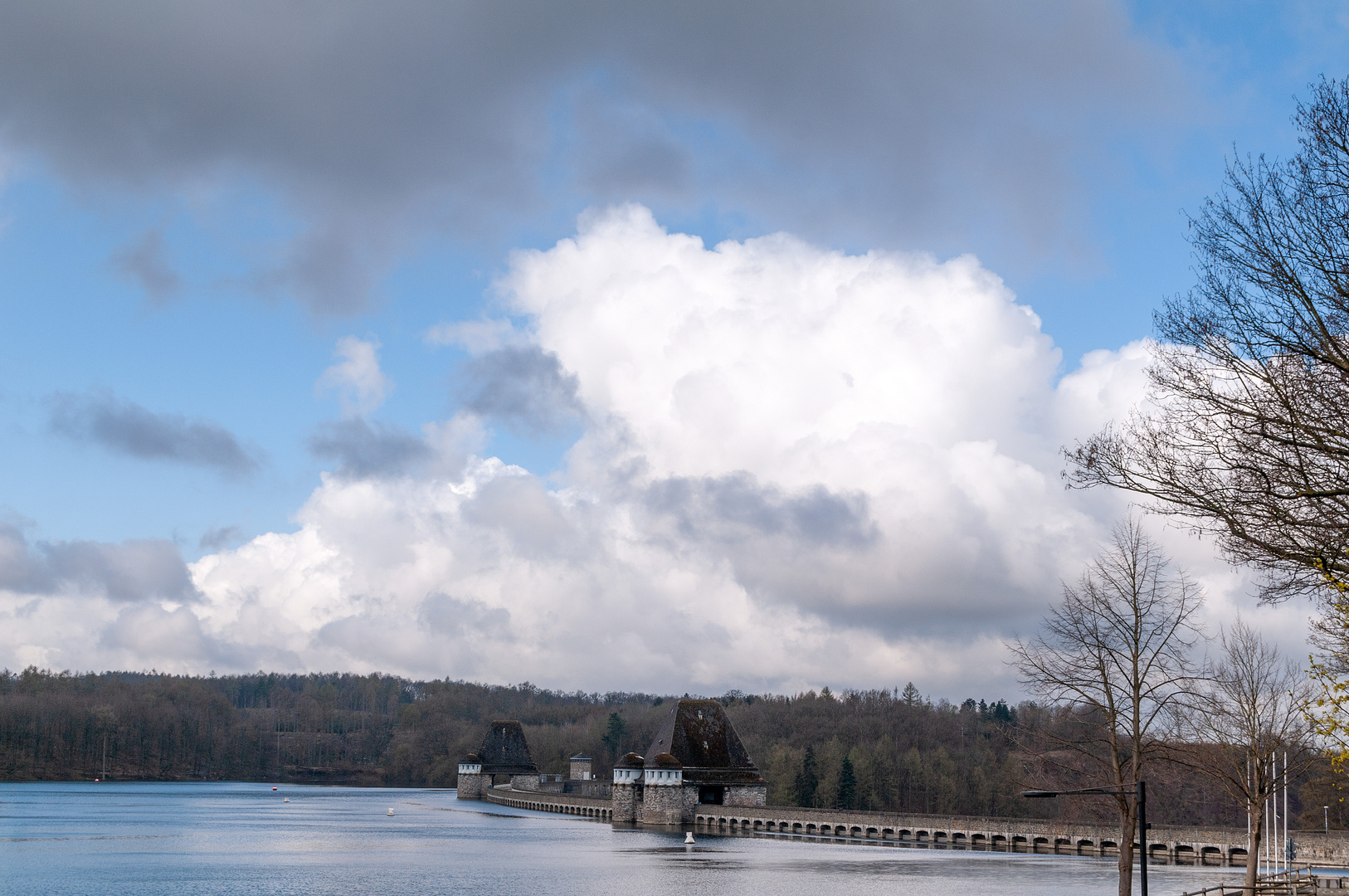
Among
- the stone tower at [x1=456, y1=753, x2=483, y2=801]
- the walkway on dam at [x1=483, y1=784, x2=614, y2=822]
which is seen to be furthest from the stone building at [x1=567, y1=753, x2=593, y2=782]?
the stone tower at [x1=456, y1=753, x2=483, y2=801]

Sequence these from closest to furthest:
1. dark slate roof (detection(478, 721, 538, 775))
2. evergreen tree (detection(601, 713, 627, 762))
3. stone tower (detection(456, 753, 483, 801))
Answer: stone tower (detection(456, 753, 483, 801)), dark slate roof (detection(478, 721, 538, 775)), evergreen tree (detection(601, 713, 627, 762))

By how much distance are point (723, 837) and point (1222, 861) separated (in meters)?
33.1

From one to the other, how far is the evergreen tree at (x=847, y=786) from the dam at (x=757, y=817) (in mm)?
8829

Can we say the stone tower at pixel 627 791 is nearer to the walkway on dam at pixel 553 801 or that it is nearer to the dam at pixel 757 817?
the dam at pixel 757 817

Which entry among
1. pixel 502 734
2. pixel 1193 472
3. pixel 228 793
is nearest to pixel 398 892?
pixel 1193 472

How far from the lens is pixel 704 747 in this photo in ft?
310

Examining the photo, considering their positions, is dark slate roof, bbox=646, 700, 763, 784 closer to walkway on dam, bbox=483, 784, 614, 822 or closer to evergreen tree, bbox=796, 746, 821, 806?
walkway on dam, bbox=483, 784, 614, 822

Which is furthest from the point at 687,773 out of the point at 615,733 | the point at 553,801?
the point at 615,733

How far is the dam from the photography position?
198 feet

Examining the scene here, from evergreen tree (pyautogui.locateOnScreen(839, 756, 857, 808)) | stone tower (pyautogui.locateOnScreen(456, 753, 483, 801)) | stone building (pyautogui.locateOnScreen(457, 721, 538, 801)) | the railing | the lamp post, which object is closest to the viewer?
the lamp post

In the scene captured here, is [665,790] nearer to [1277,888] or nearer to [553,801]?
[553,801]

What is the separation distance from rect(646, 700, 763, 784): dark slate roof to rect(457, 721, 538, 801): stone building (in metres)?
52.7

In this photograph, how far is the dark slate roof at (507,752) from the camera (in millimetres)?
144500

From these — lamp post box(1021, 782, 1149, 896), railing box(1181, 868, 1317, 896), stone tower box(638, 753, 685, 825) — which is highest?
lamp post box(1021, 782, 1149, 896)
